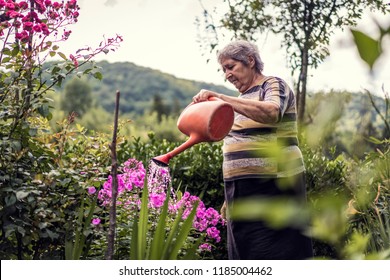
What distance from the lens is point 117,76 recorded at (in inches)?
1050

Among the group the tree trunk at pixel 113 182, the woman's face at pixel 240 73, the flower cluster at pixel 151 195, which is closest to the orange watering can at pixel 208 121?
the woman's face at pixel 240 73

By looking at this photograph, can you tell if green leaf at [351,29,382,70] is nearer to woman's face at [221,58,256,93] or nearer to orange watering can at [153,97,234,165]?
orange watering can at [153,97,234,165]

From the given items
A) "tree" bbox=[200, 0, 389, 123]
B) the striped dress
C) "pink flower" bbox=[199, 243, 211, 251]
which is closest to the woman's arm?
the striped dress

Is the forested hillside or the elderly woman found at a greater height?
the forested hillside

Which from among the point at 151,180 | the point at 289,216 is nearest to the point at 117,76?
the point at 151,180

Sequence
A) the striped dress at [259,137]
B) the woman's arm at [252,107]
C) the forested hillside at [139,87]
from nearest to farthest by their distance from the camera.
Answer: the woman's arm at [252,107]
the striped dress at [259,137]
the forested hillside at [139,87]

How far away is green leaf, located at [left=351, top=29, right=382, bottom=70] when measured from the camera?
41 cm

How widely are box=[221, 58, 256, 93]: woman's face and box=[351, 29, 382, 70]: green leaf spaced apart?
2.16 metres

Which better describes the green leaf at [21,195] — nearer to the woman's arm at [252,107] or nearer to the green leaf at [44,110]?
the green leaf at [44,110]

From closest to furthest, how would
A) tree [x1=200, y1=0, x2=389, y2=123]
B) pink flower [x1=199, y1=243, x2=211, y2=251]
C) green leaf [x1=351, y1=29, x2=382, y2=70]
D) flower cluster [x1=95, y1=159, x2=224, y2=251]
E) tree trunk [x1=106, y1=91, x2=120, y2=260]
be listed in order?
green leaf [x1=351, y1=29, x2=382, y2=70], tree trunk [x1=106, y1=91, x2=120, y2=260], flower cluster [x1=95, y1=159, x2=224, y2=251], pink flower [x1=199, y1=243, x2=211, y2=251], tree [x1=200, y1=0, x2=389, y2=123]

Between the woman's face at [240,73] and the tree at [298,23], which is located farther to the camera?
the tree at [298,23]

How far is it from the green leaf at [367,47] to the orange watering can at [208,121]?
183 centimetres

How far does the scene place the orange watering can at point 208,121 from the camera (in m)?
2.30
